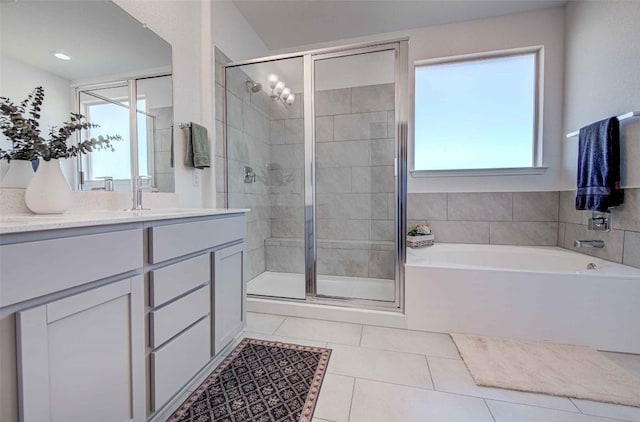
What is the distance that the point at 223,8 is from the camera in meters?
2.28

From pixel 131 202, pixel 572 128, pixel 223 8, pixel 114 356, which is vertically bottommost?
pixel 114 356

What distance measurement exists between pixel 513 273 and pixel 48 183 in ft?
8.24

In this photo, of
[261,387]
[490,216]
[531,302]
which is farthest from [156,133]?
[490,216]

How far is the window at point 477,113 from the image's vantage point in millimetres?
2545

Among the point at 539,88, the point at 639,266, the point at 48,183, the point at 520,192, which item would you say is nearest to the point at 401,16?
the point at 539,88

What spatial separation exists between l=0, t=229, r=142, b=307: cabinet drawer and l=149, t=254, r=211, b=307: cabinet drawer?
0.42 ft

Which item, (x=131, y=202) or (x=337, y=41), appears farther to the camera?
(x=337, y=41)

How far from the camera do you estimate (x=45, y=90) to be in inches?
44.4

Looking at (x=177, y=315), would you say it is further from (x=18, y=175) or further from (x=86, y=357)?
(x=18, y=175)

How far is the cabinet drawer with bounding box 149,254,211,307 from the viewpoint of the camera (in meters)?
1.04

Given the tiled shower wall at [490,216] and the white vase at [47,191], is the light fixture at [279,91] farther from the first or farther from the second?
the white vase at [47,191]

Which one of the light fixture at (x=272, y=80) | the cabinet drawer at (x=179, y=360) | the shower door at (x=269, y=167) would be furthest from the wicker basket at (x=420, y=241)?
the light fixture at (x=272, y=80)

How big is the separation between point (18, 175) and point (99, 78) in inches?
23.5

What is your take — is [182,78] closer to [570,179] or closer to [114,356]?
[114,356]
